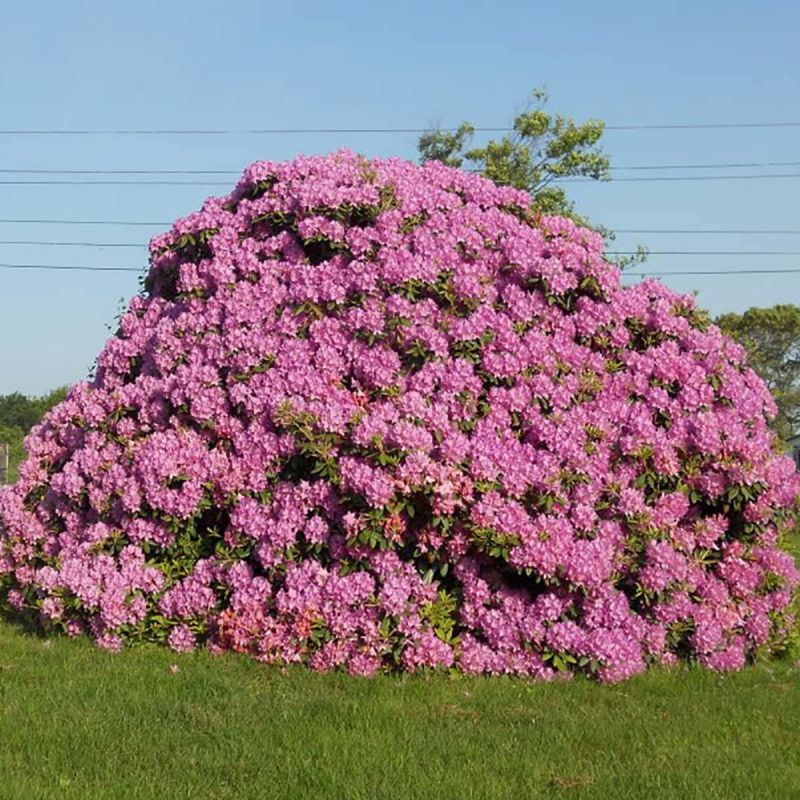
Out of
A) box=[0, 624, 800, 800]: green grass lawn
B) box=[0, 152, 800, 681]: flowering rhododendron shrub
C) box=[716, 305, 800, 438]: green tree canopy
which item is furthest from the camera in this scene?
box=[716, 305, 800, 438]: green tree canopy

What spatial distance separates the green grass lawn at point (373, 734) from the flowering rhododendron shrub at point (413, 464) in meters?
0.41

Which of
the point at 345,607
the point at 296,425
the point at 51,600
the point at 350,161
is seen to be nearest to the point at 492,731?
the point at 345,607

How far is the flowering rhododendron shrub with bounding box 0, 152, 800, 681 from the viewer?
276 inches

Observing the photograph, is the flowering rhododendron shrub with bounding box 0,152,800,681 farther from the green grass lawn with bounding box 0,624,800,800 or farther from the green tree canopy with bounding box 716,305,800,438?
the green tree canopy with bounding box 716,305,800,438

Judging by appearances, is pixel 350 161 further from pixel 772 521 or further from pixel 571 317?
pixel 772 521

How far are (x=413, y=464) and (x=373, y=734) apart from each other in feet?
6.10

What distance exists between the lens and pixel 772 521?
8078 mm

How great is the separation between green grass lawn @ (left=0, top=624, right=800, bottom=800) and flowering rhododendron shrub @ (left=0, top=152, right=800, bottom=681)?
415 mm

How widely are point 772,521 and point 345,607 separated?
3370mm

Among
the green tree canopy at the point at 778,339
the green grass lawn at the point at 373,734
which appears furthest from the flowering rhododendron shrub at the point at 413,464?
the green tree canopy at the point at 778,339

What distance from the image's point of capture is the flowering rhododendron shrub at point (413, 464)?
7.01 m

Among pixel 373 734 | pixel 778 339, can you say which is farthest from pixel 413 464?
pixel 778 339

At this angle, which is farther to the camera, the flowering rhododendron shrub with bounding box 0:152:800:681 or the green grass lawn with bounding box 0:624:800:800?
the flowering rhododendron shrub with bounding box 0:152:800:681

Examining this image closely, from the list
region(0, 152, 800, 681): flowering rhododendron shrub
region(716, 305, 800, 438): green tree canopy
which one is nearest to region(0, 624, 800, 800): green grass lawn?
region(0, 152, 800, 681): flowering rhododendron shrub
